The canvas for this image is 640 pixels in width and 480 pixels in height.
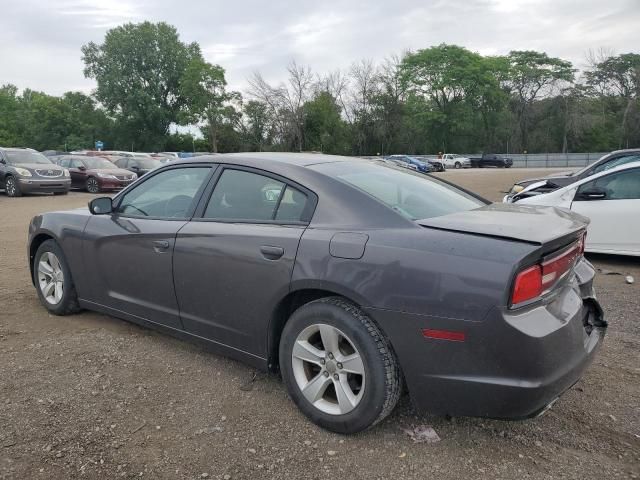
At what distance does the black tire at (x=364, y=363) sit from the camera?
2.54 meters

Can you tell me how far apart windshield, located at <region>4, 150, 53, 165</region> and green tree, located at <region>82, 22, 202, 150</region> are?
4698cm

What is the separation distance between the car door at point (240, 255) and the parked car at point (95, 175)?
16.7 m

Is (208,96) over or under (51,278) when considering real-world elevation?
over

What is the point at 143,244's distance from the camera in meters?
3.62

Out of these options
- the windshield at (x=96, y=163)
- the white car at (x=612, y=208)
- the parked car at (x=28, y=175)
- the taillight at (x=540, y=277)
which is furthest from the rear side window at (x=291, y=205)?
the windshield at (x=96, y=163)

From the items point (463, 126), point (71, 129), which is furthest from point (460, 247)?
point (71, 129)

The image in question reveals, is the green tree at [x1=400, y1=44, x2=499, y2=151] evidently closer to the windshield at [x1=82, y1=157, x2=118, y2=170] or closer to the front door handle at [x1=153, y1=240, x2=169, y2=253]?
the windshield at [x1=82, y1=157, x2=118, y2=170]

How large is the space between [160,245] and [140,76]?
6773 cm

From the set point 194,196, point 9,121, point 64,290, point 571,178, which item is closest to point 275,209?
point 194,196

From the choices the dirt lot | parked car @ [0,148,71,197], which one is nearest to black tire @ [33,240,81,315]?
the dirt lot

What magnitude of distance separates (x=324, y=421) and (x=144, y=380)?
4.30 ft

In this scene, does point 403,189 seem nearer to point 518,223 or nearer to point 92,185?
point 518,223

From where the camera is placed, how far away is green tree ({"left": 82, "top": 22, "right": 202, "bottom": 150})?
6375 centimetres

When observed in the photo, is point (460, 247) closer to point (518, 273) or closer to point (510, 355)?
point (518, 273)
